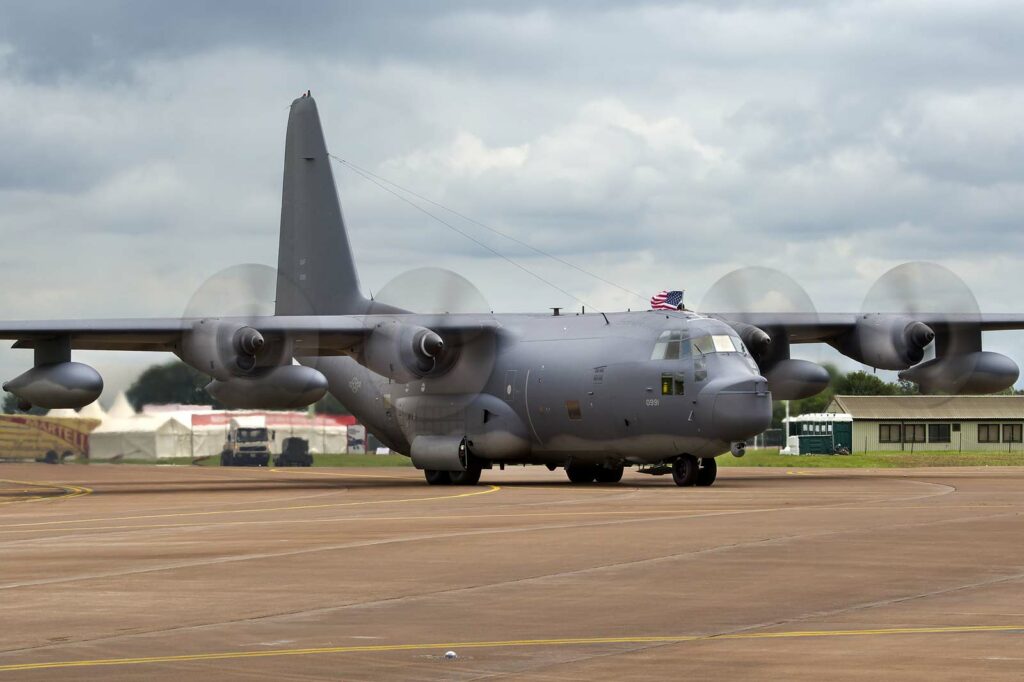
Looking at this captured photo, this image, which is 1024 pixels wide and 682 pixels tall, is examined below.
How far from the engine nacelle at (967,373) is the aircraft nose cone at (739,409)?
9.38 m

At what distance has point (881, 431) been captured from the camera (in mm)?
86312

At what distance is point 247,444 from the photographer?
65625 millimetres

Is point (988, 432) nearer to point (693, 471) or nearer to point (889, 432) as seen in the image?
point (889, 432)

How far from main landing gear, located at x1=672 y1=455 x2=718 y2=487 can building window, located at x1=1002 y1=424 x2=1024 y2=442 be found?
54.1 metres

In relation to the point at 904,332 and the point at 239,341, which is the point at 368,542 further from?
the point at 904,332

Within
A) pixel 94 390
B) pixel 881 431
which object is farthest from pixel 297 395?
pixel 881 431

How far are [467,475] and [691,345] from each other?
29.1ft

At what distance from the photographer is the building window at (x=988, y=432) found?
85.9m

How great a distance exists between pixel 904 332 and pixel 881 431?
45.2m

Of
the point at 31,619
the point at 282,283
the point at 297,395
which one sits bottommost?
the point at 31,619

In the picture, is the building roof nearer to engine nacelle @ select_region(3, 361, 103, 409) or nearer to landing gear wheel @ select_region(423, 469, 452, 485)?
landing gear wheel @ select_region(423, 469, 452, 485)

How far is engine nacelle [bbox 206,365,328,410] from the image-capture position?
38.5 m

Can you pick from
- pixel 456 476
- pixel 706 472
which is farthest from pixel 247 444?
pixel 706 472

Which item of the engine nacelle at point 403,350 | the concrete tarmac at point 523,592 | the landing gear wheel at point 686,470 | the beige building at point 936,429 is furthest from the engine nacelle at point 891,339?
the beige building at point 936,429
